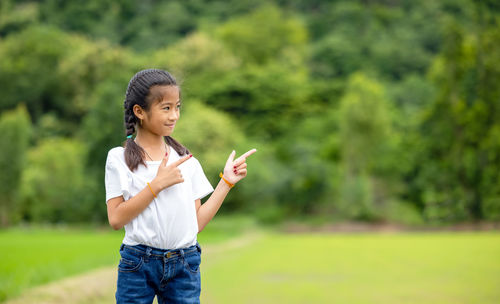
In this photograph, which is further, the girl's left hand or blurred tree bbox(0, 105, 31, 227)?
blurred tree bbox(0, 105, 31, 227)

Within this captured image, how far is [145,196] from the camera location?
73.3 inches

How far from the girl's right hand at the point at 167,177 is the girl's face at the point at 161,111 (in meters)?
0.17

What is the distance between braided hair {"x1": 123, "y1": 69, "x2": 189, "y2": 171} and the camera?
1.95 metres

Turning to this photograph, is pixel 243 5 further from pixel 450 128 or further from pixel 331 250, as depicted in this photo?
pixel 331 250

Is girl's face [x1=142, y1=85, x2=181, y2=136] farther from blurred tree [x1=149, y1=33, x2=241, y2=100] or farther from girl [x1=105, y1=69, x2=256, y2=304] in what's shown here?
blurred tree [x1=149, y1=33, x2=241, y2=100]

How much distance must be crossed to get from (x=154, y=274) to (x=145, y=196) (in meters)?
0.27

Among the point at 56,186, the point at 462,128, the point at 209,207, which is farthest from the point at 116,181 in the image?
the point at 56,186

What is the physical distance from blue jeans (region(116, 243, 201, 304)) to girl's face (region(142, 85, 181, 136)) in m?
0.41

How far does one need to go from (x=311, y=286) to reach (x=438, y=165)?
2190 centimetres

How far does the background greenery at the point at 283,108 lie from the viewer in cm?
2855

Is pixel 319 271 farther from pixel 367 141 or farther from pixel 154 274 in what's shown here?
pixel 367 141

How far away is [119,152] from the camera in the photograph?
199cm

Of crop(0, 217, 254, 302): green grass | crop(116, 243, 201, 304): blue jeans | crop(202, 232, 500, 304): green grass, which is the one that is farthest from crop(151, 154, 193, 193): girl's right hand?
crop(202, 232, 500, 304): green grass

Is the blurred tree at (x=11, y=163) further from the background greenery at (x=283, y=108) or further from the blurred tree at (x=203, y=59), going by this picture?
the blurred tree at (x=203, y=59)
